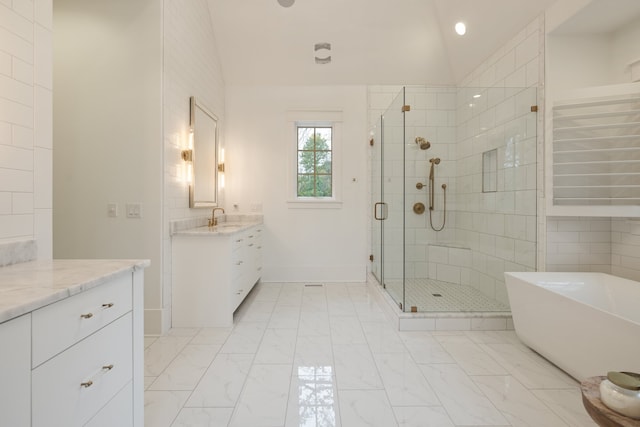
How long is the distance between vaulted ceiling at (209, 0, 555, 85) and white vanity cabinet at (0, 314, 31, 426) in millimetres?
3915

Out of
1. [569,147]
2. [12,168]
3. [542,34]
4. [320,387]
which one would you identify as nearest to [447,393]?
[320,387]

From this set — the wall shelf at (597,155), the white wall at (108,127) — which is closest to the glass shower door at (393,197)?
the wall shelf at (597,155)

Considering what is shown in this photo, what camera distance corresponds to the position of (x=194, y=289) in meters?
2.79

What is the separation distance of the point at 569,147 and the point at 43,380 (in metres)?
3.30

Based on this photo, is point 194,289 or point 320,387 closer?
point 320,387

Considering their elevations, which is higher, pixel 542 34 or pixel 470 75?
pixel 470 75

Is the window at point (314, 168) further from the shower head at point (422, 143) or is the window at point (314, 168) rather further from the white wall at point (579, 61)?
the white wall at point (579, 61)

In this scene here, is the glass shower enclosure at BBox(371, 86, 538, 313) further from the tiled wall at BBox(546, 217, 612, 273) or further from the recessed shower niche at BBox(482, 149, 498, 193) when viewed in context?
the tiled wall at BBox(546, 217, 612, 273)

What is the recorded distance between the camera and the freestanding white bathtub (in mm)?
1608

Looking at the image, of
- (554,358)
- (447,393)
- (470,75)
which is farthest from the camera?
(470,75)

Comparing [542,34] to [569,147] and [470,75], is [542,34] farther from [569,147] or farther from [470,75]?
[470,75]

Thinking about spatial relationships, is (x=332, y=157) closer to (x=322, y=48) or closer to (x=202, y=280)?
(x=322, y=48)

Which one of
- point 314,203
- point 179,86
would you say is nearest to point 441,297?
point 314,203

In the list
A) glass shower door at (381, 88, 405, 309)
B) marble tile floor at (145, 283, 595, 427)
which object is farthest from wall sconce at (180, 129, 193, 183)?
glass shower door at (381, 88, 405, 309)
